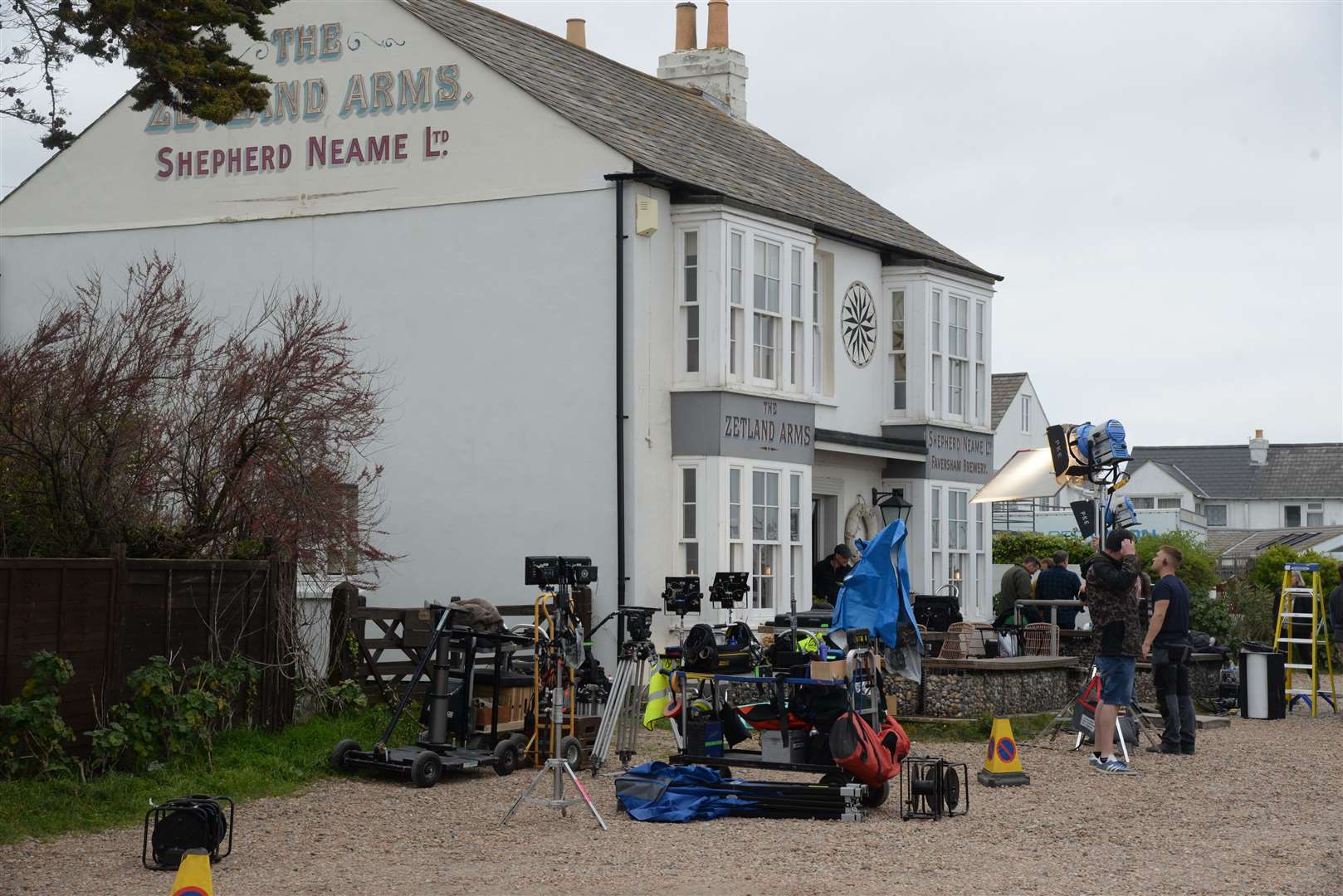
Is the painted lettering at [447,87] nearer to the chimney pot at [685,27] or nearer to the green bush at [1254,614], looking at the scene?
the chimney pot at [685,27]

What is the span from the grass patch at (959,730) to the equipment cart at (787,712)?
13.1 ft

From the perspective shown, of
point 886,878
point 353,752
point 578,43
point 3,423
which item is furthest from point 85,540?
point 578,43

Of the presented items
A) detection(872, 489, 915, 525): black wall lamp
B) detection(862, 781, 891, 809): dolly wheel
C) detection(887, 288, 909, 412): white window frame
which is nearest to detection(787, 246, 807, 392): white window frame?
detection(872, 489, 915, 525): black wall lamp

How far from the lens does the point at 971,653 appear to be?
19.1m

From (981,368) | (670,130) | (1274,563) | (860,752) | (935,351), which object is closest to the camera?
(860,752)

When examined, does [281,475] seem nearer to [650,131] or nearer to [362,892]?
[362,892]

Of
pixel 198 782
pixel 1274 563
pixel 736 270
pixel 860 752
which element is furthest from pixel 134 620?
pixel 1274 563

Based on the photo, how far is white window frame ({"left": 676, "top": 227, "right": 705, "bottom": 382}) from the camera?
790 inches

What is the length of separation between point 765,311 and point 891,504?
4270 millimetres

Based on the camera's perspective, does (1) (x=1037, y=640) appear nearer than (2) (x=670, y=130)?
Yes

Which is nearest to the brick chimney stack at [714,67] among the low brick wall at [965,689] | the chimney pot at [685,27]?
the chimney pot at [685,27]

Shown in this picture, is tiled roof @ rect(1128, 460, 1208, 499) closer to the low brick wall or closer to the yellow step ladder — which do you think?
the yellow step ladder

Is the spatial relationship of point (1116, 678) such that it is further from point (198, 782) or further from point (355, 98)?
point (355, 98)

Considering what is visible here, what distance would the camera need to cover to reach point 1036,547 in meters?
38.9
